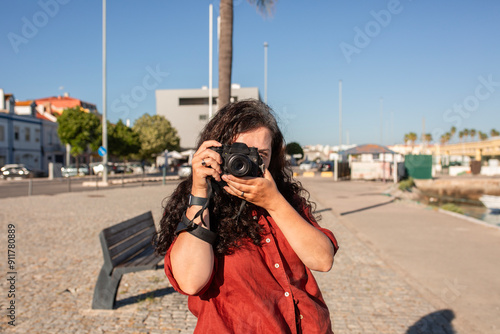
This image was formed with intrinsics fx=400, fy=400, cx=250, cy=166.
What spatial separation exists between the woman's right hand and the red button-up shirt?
0.96ft

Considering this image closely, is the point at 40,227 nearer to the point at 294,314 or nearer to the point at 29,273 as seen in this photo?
the point at 29,273

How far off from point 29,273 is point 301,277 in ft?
17.0

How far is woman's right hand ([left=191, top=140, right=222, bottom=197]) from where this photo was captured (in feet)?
4.69

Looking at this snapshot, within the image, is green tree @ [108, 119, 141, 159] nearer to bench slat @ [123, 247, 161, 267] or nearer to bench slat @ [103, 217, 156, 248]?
bench slat @ [103, 217, 156, 248]

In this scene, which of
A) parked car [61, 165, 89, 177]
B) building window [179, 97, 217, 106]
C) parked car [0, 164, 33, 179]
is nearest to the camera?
parked car [0, 164, 33, 179]

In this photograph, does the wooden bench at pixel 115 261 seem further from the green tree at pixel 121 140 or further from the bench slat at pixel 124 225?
the green tree at pixel 121 140

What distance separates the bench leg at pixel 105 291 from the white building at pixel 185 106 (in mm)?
65588

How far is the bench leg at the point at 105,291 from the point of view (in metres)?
4.15

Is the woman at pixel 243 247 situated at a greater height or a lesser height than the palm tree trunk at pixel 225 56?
lesser

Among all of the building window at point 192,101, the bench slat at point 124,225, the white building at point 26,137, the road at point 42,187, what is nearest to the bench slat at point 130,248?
the bench slat at point 124,225

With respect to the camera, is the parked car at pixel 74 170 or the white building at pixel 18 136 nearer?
the parked car at pixel 74 170

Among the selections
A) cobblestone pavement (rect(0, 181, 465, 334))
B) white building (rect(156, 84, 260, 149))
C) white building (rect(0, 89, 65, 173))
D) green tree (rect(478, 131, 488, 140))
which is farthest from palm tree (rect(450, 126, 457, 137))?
cobblestone pavement (rect(0, 181, 465, 334))

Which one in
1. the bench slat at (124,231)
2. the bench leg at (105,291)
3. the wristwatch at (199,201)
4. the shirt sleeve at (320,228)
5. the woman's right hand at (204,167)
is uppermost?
the woman's right hand at (204,167)

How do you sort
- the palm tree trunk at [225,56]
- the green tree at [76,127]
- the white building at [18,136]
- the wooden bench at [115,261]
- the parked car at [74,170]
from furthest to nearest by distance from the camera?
1. the white building at [18,136]
2. the parked car at [74,170]
3. the green tree at [76,127]
4. the palm tree trunk at [225,56]
5. the wooden bench at [115,261]
